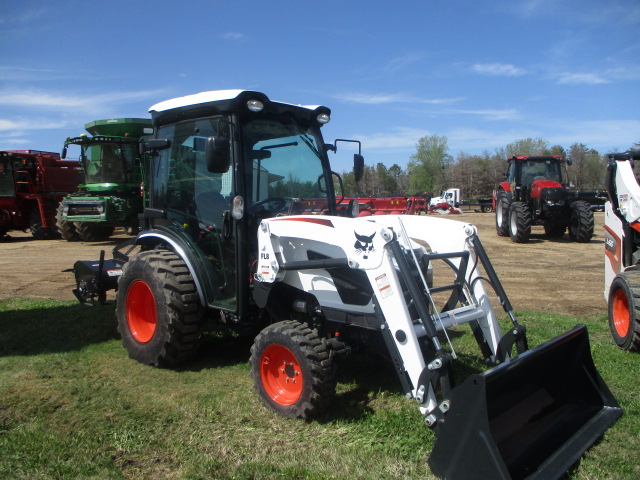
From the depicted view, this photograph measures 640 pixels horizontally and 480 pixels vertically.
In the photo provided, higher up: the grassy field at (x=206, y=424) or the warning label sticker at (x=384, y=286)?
the warning label sticker at (x=384, y=286)

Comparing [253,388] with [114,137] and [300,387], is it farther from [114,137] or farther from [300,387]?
[114,137]

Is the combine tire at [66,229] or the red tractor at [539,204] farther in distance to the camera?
the combine tire at [66,229]

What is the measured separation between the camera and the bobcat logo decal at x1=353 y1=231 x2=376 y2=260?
356 cm

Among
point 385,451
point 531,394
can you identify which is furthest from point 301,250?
A: point 531,394

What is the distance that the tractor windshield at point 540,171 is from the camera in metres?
16.6

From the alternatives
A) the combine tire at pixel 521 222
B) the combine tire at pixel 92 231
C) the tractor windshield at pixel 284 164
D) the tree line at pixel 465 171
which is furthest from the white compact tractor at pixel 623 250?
the tree line at pixel 465 171

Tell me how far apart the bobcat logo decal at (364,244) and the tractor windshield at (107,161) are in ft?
42.3

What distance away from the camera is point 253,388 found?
13.7ft

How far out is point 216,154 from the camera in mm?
3943

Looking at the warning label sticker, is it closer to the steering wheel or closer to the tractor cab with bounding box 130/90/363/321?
the tractor cab with bounding box 130/90/363/321

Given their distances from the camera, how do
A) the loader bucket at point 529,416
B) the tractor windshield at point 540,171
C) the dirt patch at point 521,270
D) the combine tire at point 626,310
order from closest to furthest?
the loader bucket at point 529,416
the combine tire at point 626,310
the dirt patch at point 521,270
the tractor windshield at point 540,171

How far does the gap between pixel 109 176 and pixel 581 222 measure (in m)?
13.0

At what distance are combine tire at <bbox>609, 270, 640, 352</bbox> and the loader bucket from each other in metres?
1.36

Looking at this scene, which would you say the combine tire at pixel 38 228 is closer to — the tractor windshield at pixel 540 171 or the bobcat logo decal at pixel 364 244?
the tractor windshield at pixel 540 171
